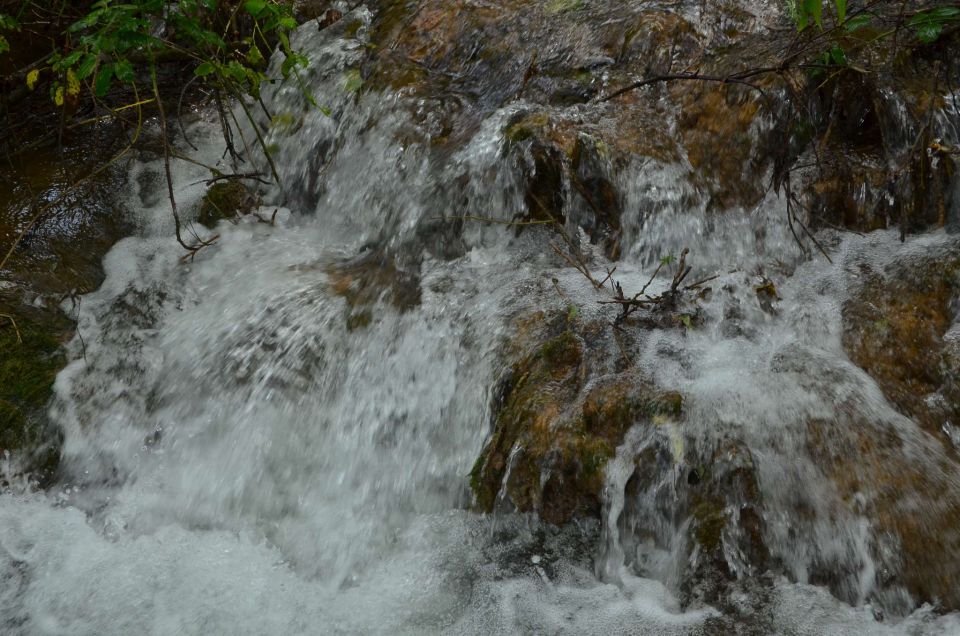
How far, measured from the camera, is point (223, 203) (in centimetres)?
403

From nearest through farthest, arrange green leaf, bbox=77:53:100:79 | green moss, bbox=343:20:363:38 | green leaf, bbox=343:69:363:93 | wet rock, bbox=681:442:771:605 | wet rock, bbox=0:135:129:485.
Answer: wet rock, bbox=681:442:771:605
green leaf, bbox=77:53:100:79
wet rock, bbox=0:135:129:485
green leaf, bbox=343:69:363:93
green moss, bbox=343:20:363:38

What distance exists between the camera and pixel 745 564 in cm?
222

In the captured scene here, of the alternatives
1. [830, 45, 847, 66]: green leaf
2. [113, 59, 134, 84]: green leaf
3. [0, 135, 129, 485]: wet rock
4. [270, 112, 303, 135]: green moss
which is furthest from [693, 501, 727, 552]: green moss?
[270, 112, 303, 135]: green moss

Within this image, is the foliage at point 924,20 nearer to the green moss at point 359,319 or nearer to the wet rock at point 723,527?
the wet rock at point 723,527

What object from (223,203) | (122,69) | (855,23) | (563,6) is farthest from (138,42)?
(855,23)

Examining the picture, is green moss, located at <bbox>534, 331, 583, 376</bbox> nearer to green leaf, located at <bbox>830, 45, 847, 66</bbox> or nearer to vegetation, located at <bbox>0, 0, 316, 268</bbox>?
green leaf, located at <bbox>830, 45, 847, 66</bbox>

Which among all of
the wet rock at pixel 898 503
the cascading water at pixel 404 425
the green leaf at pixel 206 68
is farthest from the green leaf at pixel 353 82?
the wet rock at pixel 898 503

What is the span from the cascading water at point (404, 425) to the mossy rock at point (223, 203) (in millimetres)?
132

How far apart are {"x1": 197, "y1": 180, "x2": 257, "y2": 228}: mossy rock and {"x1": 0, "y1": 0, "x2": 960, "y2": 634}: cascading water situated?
13cm

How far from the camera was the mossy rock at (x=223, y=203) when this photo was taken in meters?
3.99

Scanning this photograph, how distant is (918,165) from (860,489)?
1510 mm

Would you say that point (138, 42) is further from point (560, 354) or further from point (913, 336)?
point (913, 336)

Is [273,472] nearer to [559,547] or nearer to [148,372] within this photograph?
[148,372]

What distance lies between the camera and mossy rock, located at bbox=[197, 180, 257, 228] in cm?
399
